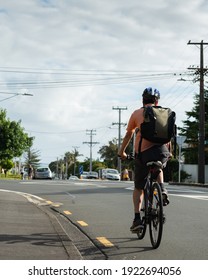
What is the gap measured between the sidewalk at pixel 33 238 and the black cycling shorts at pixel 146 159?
122 centimetres

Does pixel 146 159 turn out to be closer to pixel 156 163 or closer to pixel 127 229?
pixel 156 163

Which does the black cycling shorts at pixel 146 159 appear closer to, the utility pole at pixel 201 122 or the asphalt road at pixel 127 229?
the asphalt road at pixel 127 229

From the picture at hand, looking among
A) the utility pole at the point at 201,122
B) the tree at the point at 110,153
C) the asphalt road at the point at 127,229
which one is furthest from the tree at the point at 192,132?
the tree at the point at 110,153

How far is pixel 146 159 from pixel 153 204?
1.89 feet

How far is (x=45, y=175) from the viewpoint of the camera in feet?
149

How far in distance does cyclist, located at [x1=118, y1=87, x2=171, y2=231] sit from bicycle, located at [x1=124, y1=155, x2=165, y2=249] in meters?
0.07

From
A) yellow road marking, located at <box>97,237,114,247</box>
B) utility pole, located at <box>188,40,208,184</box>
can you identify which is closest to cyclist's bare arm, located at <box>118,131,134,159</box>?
yellow road marking, located at <box>97,237,114,247</box>

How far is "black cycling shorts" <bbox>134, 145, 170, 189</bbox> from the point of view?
6508 millimetres

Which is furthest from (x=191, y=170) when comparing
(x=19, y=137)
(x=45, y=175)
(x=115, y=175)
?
(x=19, y=137)

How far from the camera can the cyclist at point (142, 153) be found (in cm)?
652

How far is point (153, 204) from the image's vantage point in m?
6.49

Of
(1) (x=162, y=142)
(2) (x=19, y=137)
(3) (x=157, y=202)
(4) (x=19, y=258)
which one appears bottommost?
(4) (x=19, y=258)

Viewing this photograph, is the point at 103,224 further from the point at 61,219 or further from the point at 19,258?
the point at 19,258
